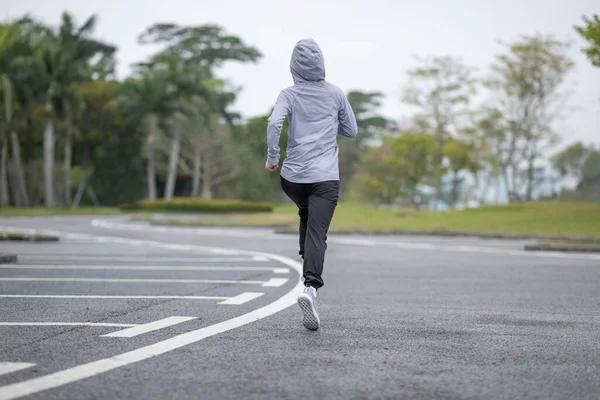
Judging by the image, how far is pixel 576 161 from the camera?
9394 centimetres

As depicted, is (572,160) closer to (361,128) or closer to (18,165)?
(361,128)

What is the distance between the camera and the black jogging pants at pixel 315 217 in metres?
6.07

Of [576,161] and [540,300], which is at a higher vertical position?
[576,161]

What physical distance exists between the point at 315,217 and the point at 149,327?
139 cm

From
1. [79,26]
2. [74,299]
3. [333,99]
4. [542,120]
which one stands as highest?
[79,26]

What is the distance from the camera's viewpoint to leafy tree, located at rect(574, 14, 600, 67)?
931 inches

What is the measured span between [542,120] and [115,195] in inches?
1292

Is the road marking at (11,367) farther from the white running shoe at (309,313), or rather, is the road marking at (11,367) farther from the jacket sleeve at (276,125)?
the jacket sleeve at (276,125)

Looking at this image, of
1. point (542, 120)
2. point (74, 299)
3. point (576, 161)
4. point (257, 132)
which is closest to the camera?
point (74, 299)

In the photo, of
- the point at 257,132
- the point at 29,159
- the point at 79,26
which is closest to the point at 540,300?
the point at 79,26

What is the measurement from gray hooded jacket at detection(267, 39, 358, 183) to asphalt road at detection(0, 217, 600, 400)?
1.07 m

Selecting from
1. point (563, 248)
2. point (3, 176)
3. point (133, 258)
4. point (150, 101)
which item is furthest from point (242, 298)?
point (150, 101)

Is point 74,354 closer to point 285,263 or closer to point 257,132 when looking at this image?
point 285,263

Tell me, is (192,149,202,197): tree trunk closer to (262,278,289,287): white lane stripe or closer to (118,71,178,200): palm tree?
(118,71,178,200): palm tree
